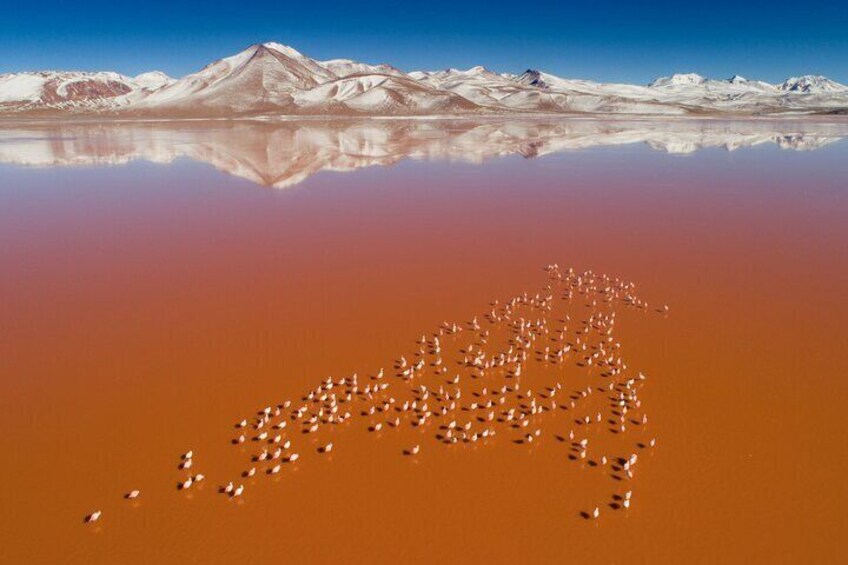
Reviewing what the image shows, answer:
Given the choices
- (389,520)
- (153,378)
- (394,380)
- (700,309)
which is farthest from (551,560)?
(700,309)

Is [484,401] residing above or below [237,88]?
below

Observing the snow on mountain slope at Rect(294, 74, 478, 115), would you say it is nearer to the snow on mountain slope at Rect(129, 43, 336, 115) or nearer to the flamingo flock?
the snow on mountain slope at Rect(129, 43, 336, 115)

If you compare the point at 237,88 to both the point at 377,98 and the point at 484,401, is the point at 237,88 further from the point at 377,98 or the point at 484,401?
the point at 484,401

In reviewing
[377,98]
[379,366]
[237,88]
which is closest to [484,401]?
[379,366]

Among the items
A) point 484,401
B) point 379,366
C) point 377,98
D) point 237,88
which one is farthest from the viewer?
point 237,88

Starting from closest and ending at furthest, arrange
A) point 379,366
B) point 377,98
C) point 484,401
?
point 484,401
point 379,366
point 377,98

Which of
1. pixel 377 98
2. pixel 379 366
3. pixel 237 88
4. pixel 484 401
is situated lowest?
pixel 484 401

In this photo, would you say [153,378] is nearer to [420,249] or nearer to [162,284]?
[162,284]
